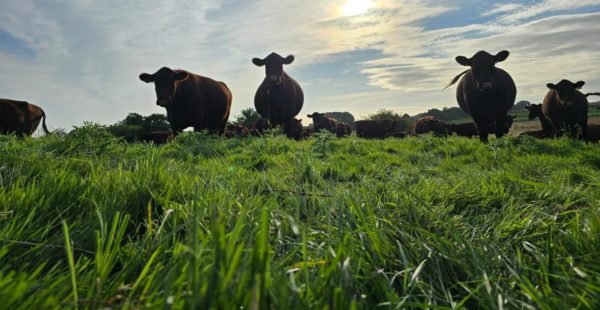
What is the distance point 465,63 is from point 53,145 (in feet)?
37.6

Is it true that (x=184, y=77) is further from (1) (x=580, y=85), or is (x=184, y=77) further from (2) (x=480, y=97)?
(1) (x=580, y=85)

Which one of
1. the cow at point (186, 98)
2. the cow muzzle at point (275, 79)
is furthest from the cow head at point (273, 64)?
the cow at point (186, 98)

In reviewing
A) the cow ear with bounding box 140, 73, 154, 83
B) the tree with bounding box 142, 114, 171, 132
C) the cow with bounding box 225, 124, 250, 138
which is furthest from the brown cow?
the tree with bounding box 142, 114, 171, 132

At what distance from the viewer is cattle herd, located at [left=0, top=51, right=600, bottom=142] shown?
37.6 feet

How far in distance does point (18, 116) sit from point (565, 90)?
2160 centimetres

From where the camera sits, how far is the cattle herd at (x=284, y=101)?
11.5m

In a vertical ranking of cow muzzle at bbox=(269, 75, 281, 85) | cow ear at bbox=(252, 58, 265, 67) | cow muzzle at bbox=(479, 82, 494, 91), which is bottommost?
cow muzzle at bbox=(479, 82, 494, 91)

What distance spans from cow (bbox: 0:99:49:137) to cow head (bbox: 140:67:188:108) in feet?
24.0

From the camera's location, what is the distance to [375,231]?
→ 1.36 metres

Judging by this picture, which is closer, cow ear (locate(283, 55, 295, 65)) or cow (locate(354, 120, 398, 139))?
cow ear (locate(283, 55, 295, 65))

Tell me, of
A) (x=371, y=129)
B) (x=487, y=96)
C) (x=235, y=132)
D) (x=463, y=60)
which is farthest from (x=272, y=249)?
(x=371, y=129)

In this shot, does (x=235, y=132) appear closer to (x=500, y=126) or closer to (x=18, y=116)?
(x=18, y=116)

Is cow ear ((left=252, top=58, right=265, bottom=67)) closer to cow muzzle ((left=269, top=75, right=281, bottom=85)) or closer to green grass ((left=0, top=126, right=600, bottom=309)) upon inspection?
cow muzzle ((left=269, top=75, right=281, bottom=85))

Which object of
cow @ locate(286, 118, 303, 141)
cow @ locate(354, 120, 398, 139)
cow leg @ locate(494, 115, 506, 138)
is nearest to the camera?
cow leg @ locate(494, 115, 506, 138)
